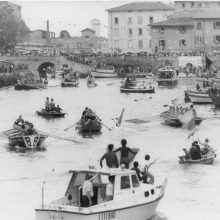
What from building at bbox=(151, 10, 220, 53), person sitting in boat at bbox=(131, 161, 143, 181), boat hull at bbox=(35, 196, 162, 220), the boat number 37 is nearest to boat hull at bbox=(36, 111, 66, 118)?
person sitting in boat at bbox=(131, 161, 143, 181)

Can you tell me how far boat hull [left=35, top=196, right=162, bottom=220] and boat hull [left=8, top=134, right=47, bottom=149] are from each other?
19.8 metres

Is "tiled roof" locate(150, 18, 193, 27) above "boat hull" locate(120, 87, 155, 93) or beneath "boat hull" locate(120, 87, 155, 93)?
above

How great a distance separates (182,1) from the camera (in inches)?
6476

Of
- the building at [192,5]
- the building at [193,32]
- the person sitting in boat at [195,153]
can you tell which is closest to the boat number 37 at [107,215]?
the person sitting in boat at [195,153]

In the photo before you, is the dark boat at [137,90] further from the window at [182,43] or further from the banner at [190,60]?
the window at [182,43]

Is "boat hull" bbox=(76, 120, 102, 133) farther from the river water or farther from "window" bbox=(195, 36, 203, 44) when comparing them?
"window" bbox=(195, 36, 203, 44)

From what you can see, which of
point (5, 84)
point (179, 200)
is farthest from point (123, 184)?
point (5, 84)

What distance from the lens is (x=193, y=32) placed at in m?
144

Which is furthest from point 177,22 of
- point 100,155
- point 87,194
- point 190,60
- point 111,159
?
point 87,194

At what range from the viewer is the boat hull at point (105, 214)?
83.0ft

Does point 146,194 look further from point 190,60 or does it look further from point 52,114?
point 190,60

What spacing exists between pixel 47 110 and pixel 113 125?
7107mm

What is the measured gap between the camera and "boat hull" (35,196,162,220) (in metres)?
25.3

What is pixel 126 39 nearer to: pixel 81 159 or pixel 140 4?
pixel 140 4
